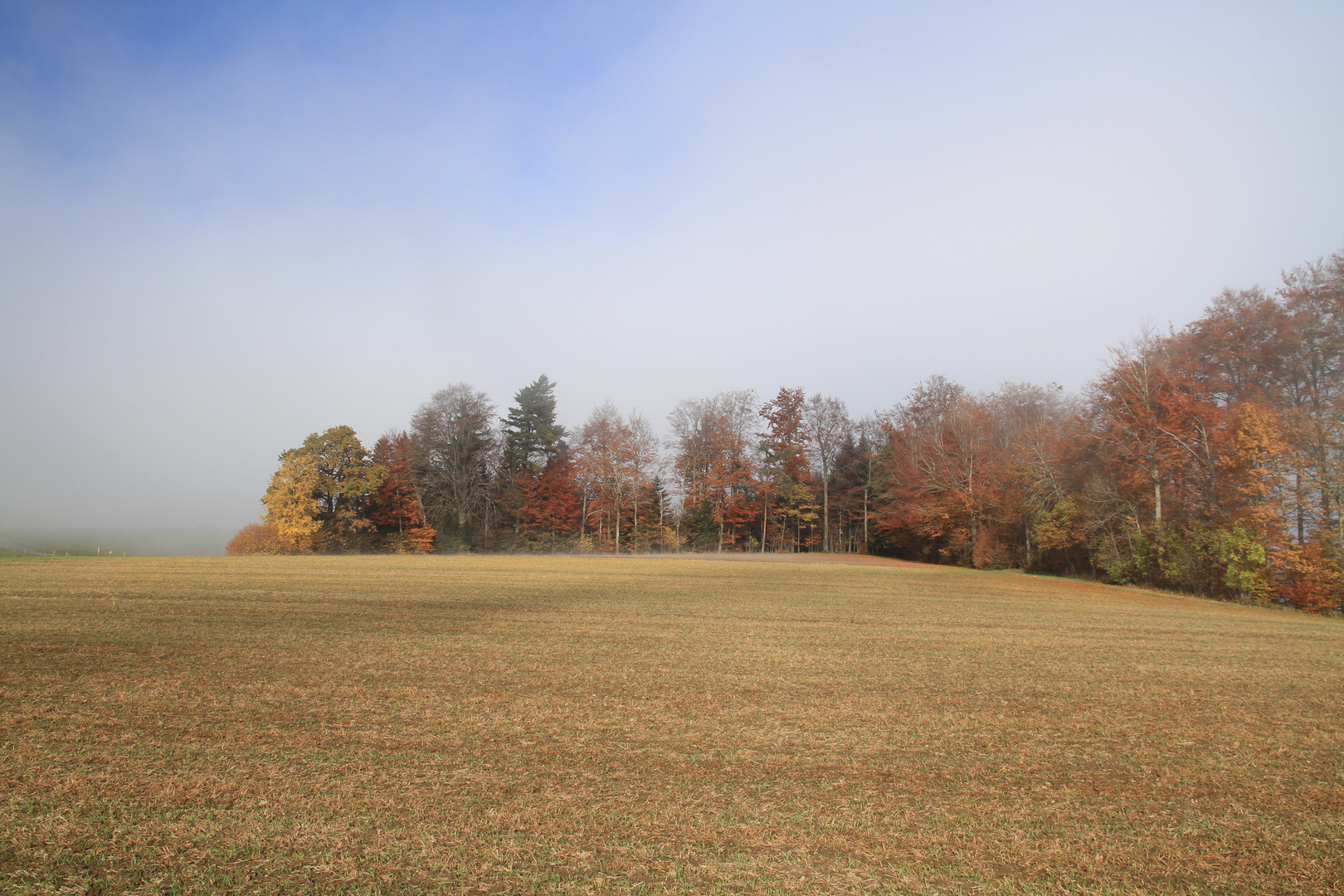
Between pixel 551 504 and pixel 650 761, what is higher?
pixel 551 504

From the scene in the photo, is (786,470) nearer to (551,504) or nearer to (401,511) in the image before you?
(551,504)

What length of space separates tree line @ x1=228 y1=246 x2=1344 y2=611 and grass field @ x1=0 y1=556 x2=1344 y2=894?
11.0 m

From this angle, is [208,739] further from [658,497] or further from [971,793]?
[658,497]

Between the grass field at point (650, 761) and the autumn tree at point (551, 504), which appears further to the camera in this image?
the autumn tree at point (551, 504)

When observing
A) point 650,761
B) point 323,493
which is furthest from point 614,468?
point 650,761

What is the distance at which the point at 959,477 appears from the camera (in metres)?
37.4

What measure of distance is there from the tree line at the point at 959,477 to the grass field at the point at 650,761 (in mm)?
11042

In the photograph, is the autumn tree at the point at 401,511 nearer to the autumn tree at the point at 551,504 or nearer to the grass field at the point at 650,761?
the autumn tree at the point at 551,504

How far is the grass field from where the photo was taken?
3.29 m

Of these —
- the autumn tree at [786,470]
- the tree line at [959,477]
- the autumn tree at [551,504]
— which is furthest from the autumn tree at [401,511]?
the autumn tree at [786,470]

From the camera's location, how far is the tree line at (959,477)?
63.6 ft

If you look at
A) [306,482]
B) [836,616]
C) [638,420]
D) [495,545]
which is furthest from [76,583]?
[638,420]

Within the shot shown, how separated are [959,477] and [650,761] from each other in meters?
36.9

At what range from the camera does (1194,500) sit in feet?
73.9
